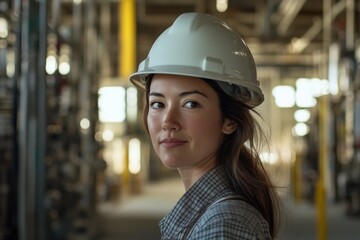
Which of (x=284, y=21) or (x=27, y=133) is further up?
(x=284, y=21)

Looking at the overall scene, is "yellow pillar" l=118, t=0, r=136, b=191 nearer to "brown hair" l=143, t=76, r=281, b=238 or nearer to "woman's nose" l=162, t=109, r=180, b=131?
"brown hair" l=143, t=76, r=281, b=238

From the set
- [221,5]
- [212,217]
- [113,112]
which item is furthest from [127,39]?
[212,217]

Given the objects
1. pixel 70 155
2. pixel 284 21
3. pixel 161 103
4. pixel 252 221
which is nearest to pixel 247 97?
pixel 161 103

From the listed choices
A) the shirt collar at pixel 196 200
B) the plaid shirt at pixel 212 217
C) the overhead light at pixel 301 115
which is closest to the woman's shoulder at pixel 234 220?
the plaid shirt at pixel 212 217

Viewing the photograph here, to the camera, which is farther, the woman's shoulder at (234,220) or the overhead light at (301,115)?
the overhead light at (301,115)

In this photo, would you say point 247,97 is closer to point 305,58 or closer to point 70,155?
point 70,155

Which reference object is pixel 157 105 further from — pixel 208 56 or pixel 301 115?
pixel 301 115

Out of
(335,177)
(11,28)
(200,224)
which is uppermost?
(11,28)

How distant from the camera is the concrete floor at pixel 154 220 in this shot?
9.88m

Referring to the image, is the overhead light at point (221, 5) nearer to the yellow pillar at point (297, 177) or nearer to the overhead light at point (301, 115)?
the yellow pillar at point (297, 177)

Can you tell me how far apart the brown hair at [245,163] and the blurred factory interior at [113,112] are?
0.38 m

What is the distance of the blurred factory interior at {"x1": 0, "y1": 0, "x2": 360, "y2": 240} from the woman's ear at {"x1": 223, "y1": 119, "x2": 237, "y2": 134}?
0.52 m

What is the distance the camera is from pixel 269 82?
82.0ft

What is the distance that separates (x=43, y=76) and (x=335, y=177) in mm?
10336
